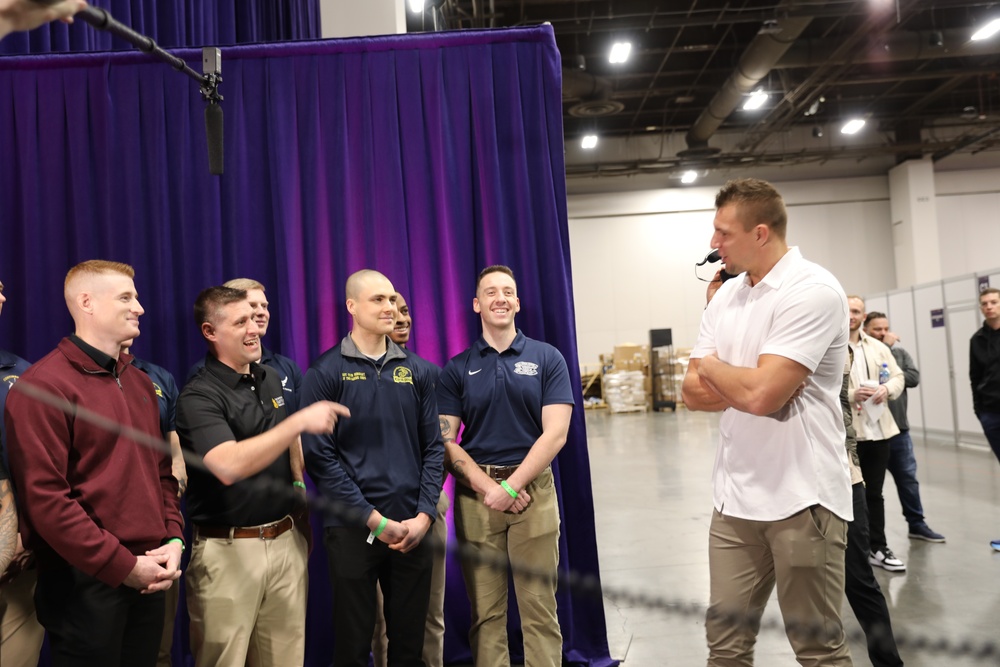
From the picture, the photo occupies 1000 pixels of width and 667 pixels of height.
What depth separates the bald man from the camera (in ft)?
9.62

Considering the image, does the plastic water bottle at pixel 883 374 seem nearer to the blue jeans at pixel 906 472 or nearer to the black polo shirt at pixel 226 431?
the blue jeans at pixel 906 472

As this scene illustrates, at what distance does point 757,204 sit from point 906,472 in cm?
417

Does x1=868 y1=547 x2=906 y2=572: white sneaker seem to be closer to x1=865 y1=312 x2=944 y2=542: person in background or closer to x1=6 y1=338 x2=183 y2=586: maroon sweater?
x1=865 y1=312 x2=944 y2=542: person in background

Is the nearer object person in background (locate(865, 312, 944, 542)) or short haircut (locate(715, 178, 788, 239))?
short haircut (locate(715, 178, 788, 239))

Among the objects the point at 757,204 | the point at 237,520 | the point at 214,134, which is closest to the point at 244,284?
the point at 214,134

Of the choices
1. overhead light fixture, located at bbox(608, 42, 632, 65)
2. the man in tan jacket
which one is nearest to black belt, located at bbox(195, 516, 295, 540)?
the man in tan jacket

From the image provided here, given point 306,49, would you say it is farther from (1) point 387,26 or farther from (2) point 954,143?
(2) point 954,143

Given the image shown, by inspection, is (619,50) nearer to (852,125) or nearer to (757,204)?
(852,125)

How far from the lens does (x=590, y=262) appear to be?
1823cm

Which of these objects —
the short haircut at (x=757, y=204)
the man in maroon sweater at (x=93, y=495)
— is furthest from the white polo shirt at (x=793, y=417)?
the man in maroon sweater at (x=93, y=495)

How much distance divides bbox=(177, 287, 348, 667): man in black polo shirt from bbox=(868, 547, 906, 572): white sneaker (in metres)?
3.98

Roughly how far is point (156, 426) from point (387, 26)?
→ 3.28 m

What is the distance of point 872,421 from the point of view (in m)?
4.56

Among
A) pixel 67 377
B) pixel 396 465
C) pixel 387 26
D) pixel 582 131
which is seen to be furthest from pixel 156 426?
pixel 582 131
